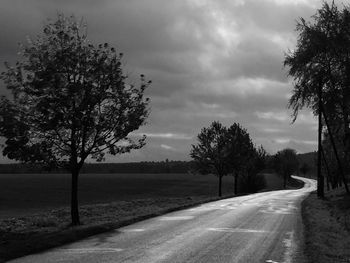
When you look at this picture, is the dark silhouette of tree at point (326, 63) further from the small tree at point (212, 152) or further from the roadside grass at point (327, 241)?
the small tree at point (212, 152)

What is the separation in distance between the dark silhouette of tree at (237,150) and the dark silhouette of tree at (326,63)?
39316 millimetres

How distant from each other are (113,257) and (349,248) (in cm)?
622

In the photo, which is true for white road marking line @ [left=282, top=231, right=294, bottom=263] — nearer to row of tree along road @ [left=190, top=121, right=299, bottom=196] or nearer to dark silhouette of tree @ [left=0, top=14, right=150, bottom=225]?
dark silhouette of tree @ [left=0, top=14, right=150, bottom=225]

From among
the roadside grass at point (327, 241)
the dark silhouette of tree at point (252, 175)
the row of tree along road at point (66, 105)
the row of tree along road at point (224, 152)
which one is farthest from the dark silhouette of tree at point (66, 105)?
the dark silhouette of tree at point (252, 175)

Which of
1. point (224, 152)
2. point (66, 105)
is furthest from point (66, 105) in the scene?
point (224, 152)

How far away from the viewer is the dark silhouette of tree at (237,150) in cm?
6900

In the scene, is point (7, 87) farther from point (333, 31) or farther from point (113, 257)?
point (333, 31)

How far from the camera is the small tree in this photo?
6775 cm

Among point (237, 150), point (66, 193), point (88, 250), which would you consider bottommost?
point (66, 193)

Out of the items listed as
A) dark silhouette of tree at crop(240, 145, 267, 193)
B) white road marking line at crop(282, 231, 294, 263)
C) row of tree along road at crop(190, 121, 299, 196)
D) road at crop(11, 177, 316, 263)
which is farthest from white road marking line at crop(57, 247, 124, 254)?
dark silhouette of tree at crop(240, 145, 267, 193)

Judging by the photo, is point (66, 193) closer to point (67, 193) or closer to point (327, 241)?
point (67, 193)

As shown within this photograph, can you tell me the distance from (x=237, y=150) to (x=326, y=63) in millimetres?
43561

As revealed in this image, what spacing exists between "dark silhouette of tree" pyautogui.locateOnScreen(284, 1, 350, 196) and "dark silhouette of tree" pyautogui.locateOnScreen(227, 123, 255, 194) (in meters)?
39.3

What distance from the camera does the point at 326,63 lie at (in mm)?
27312
